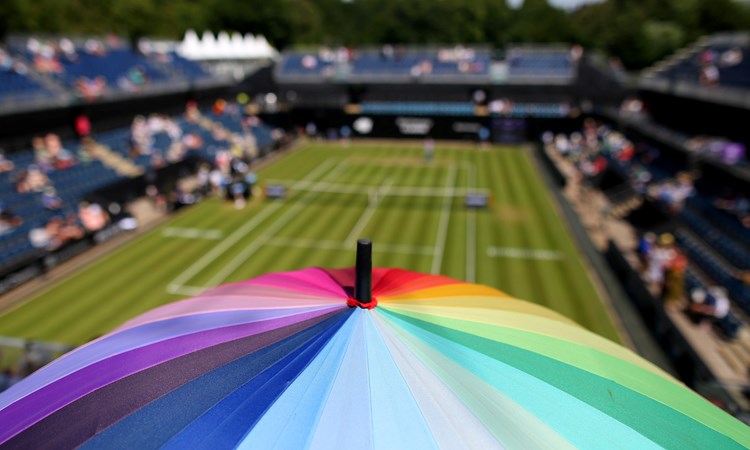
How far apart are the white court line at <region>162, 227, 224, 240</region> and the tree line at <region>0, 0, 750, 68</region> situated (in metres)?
59.5

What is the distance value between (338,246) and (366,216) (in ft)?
14.3

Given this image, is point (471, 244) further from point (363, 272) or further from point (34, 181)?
point (34, 181)

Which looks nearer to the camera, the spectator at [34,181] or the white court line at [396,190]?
the spectator at [34,181]

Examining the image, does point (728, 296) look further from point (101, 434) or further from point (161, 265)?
point (161, 265)

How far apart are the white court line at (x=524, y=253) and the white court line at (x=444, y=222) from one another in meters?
2.17

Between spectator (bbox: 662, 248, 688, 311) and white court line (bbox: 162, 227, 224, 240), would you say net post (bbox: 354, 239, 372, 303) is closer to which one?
spectator (bbox: 662, 248, 688, 311)

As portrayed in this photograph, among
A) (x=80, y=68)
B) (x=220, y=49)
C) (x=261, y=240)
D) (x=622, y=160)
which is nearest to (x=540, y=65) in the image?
(x=622, y=160)

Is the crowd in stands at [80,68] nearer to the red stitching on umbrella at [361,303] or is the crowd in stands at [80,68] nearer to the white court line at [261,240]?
the white court line at [261,240]

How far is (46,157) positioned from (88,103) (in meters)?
5.91

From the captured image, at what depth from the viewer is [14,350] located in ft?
42.1

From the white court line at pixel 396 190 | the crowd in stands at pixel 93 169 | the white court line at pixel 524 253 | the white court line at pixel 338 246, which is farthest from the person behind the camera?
the white court line at pixel 396 190

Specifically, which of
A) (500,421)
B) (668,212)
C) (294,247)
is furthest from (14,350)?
(668,212)

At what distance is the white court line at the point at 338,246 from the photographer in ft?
68.8

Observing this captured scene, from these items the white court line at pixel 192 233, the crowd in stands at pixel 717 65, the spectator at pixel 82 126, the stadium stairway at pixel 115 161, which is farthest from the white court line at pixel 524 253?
the spectator at pixel 82 126
